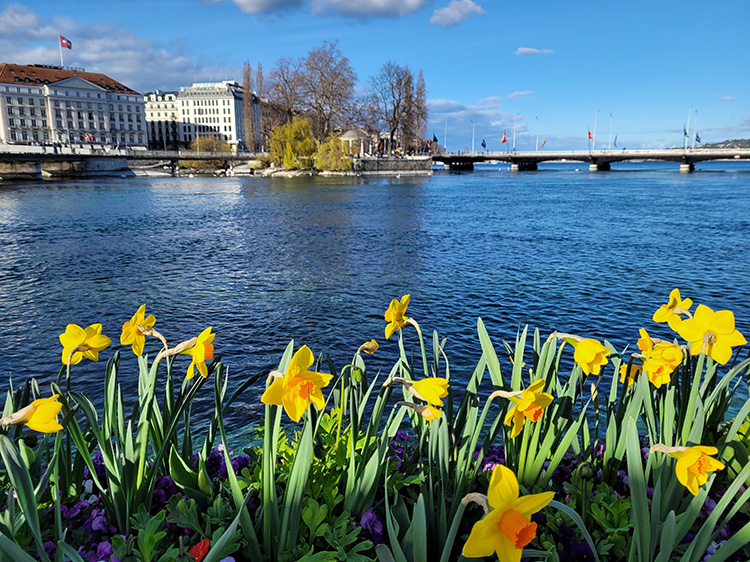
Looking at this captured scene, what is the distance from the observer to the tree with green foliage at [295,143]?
6569 cm

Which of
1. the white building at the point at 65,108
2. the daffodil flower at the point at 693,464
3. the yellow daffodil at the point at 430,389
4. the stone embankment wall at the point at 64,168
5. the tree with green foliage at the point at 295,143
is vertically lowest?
the daffodil flower at the point at 693,464

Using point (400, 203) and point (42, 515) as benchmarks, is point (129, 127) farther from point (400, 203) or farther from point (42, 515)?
point (42, 515)

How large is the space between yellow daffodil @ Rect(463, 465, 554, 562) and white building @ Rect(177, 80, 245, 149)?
153 m

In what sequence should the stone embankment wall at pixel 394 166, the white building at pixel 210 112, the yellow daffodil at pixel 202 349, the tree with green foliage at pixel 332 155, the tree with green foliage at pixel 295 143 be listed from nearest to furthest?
1. the yellow daffodil at pixel 202 349
2. the tree with green foliage at pixel 295 143
3. the tree with green foliage at pixel 332 155
4. the stone embankment wall at pixel 394 166
5. the white building at pixel 210 112

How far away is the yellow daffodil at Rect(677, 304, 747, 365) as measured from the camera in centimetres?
207

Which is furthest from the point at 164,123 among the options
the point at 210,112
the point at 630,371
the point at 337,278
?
the point at 630,371

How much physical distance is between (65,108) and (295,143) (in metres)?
75.2

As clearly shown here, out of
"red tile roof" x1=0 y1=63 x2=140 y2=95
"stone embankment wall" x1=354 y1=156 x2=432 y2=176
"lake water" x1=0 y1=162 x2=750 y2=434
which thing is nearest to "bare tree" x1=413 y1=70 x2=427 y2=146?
"stone embankment wall" x1=354 y1=156 x2=432 y2=176

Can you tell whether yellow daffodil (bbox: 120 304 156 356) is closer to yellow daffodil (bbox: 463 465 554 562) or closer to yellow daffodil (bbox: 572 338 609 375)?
yellow daffodil (bbox: 463 465 554 562)

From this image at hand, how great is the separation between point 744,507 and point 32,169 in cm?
7599

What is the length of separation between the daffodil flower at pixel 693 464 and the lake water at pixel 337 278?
4.30 metres

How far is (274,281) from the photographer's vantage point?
1163cm

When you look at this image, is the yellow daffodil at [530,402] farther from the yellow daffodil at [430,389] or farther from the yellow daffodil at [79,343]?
the yellow daffodil at [79,343]

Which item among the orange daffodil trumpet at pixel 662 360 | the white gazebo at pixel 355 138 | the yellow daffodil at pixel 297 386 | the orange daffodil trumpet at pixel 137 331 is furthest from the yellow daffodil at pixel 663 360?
the white gazebo at pixel 355 138
